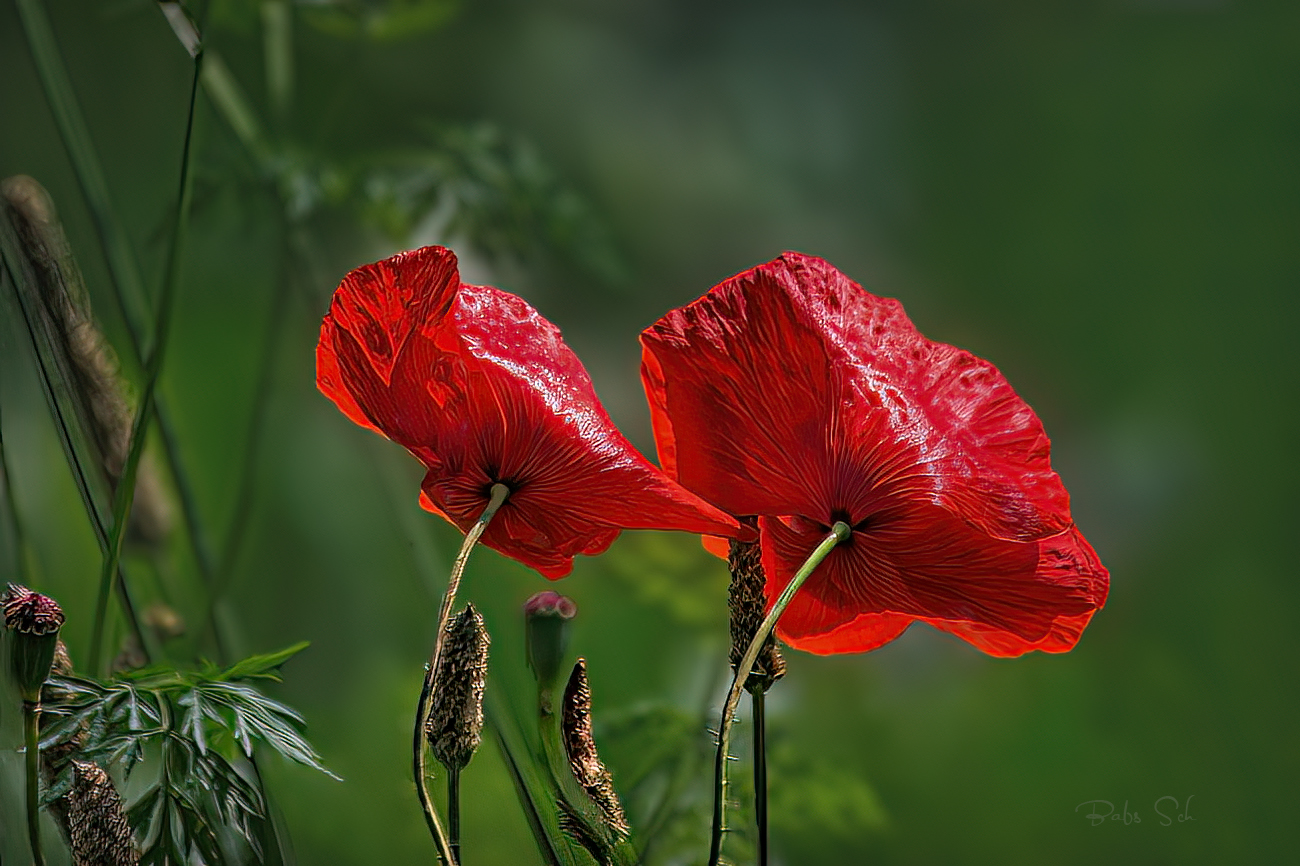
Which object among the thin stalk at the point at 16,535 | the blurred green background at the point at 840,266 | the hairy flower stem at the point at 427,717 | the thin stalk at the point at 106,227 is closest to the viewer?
the hairy flower stem at the point at 427,717

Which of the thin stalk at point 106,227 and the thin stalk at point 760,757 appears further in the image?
the thin stalk at point 106,227

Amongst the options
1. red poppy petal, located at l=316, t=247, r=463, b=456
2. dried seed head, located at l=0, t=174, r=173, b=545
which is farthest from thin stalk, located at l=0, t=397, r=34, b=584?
red poppy petal, located at l=316, t=247, r=463, b=456

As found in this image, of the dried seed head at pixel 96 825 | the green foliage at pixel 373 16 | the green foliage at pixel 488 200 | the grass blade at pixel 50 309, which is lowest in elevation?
the dried seed head at pixel 96 825

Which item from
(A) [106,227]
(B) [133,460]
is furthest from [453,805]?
(A) [106,227]

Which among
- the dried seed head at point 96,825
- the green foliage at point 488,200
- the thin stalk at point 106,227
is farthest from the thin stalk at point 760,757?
the green foliage at point 488,200

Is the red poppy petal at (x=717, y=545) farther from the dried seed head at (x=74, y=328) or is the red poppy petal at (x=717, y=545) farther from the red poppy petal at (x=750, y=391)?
the dried seed head at (x=74, y=328)

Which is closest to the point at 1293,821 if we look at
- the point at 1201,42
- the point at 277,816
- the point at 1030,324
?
the point at 1030,324

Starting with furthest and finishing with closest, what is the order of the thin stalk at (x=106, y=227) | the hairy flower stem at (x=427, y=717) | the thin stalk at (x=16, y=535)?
1. the thin stalk at (x=106, y=227)
2. the thin stalk at (x=16, y=535)
3. the hairy flower stem at (x=427, y=717)

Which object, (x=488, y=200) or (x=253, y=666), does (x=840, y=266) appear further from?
(x=253, y=666)
